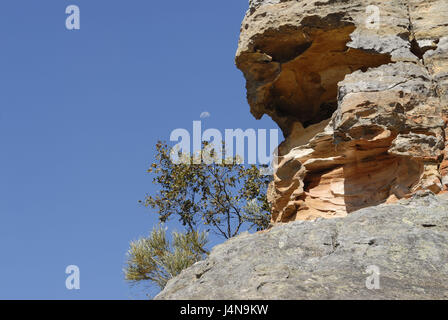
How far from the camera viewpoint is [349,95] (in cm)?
1238

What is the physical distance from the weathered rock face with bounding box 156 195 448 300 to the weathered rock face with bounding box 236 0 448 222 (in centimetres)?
179

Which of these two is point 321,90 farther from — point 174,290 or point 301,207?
point 174,290

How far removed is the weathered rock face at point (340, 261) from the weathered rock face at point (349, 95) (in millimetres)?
1794

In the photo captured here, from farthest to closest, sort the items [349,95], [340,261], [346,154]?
[346,154], [349,95], [340,261]

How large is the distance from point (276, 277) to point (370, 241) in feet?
4.90

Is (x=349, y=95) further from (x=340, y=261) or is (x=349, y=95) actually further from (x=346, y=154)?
(x=340, y=261)

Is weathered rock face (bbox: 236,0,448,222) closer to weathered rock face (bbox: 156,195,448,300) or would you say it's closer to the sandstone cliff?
the sandstone cliff

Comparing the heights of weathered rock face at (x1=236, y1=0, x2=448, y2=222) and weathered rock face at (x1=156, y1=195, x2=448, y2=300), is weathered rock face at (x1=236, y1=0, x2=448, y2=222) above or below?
above

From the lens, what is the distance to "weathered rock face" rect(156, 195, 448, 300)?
26.6ft

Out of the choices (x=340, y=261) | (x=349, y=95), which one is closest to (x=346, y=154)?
(x=349, y=95)

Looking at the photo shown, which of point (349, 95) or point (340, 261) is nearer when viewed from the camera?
point (340, 261)

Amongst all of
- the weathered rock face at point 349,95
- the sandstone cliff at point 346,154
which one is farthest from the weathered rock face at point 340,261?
the weathered rock face at point 349,95

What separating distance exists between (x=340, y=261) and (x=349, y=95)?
4.33m

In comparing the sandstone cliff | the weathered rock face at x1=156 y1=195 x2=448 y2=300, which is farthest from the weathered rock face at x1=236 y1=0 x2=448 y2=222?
the weathered rock face at x1=156 y1=195 x2=448 y2=300
